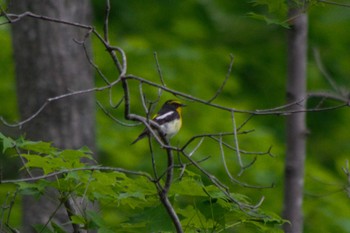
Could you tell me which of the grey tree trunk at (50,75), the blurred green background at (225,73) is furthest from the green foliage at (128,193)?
the blurred green background at (225,73)

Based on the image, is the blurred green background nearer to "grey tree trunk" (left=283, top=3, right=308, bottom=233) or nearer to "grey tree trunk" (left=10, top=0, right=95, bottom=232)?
"grey tree trunk" (left=10, top=0, right=95, bottom=232)

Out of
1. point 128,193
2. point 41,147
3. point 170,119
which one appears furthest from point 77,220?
point 170,119

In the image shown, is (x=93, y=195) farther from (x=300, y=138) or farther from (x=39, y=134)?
(x=39, y=134)

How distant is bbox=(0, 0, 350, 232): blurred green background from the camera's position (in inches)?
470

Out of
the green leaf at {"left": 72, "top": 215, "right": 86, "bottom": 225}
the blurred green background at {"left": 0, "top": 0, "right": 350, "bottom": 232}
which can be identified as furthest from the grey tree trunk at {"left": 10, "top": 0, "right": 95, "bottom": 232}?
the blurred green background at {"left": 0, "top": 0, "right": 350, "bottom": 232}

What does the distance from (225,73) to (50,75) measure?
626 centimetres

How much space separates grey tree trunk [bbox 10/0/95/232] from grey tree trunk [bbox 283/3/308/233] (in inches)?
73.1

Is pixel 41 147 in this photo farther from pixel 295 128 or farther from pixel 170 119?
pixel 170 119

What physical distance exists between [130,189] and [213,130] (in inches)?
323

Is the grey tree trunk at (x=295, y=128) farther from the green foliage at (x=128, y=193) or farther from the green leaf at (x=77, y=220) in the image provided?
the green leaf at (x=77, y=220)

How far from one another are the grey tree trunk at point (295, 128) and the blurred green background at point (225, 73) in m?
4.81

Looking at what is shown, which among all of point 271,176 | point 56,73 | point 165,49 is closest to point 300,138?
point 56,73

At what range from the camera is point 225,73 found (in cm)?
1366

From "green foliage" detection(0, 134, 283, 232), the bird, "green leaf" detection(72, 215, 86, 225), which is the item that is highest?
the bird
